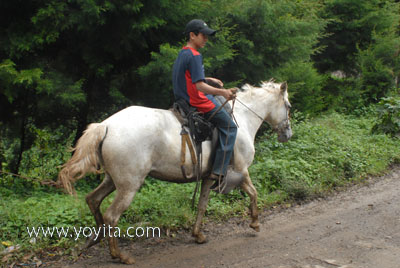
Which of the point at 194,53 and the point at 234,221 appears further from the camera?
the point at 234,221

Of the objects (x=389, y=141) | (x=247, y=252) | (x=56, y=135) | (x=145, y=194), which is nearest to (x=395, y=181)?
(x=389, y=141)

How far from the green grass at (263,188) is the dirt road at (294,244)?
1.35ft

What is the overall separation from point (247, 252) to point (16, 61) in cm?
467

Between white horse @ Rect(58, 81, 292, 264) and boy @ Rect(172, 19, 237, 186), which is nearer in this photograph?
white horse @ Rect(58, 81, 292, 264)

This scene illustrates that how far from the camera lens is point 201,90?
4324 mm

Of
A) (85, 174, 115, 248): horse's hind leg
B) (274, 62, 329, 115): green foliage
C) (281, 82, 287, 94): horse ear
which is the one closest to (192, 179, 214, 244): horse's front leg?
(85, 174, 115, 248): horse's hind leg

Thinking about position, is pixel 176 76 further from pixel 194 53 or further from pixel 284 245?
pixel 284 245

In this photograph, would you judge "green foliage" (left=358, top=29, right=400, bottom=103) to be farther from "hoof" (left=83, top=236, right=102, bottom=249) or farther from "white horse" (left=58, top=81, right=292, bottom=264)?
"hoof" (left=83, top=236, right=102, bottom=249)

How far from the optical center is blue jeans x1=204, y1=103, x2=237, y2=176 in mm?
4652

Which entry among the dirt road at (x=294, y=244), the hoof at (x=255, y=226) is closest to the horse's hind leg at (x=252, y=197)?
the hoof at (x=255, y=226)

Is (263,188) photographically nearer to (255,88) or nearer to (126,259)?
(255,88)

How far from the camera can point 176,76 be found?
14.8 ft

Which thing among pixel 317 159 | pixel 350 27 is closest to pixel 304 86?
pixel 317 159

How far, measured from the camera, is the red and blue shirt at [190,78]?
4.29 meters
